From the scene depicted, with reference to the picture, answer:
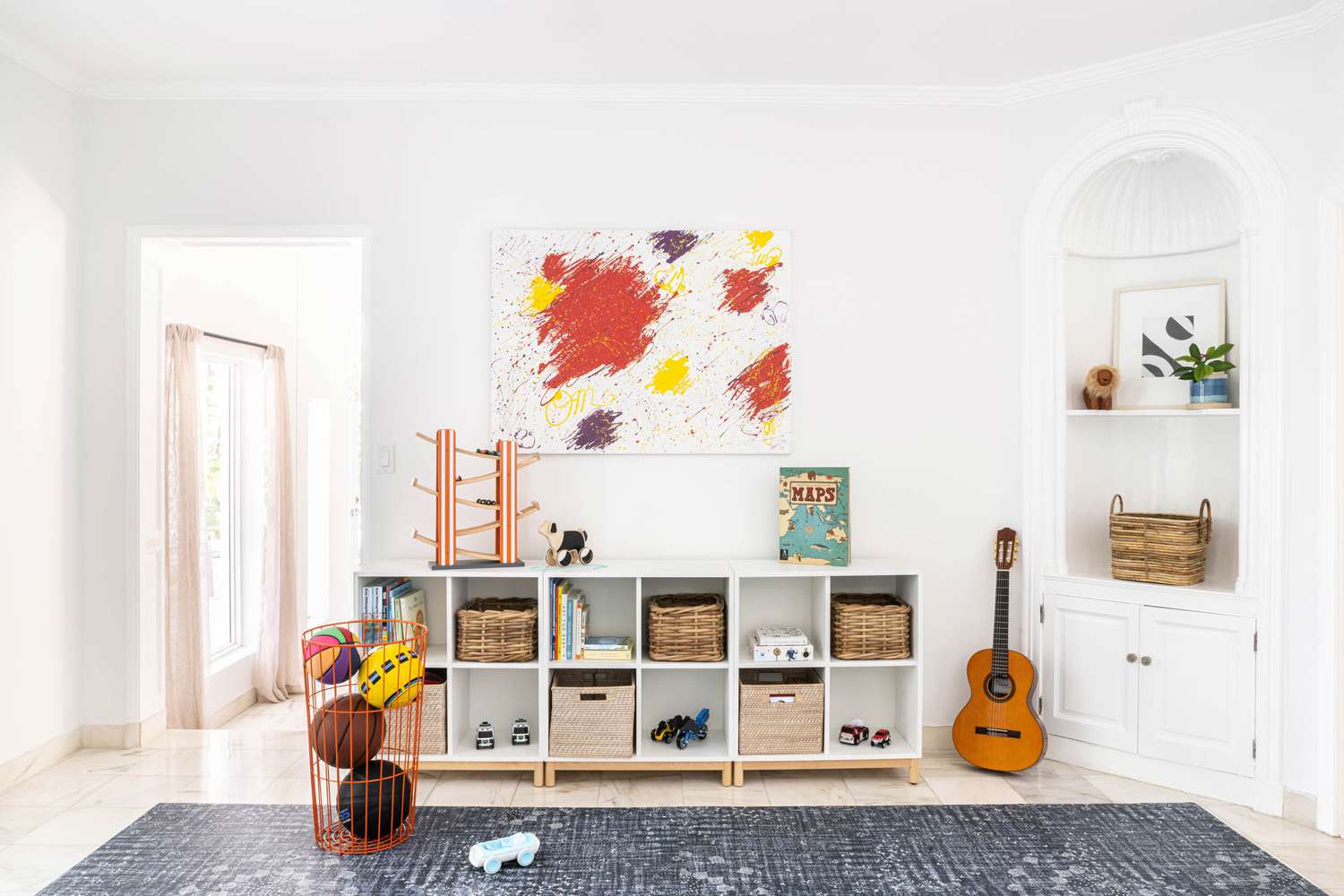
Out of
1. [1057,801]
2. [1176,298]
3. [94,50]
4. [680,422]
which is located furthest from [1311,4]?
[94,50]

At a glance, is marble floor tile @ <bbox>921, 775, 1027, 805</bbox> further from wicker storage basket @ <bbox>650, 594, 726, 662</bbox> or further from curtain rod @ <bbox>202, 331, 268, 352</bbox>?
curtain rod @ <bbox>202, 331, 268, 352</bbox>

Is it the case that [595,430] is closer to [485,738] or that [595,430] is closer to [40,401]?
[485,738]

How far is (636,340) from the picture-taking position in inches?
135

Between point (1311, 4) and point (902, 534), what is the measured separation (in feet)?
7.47

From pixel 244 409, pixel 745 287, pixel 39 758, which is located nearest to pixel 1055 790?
pixel 745 287

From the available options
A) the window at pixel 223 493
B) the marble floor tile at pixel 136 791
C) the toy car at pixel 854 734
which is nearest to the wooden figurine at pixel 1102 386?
the toy car at pixel 854 734

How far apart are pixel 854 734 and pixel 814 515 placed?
853mm

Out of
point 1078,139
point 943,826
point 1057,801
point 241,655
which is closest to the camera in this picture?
point 943,826

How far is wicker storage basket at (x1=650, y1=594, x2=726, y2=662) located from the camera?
3143 millimetres

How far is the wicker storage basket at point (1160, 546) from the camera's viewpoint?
3.10m

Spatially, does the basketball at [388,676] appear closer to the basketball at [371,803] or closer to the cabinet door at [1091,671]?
the basketball at [371,803]

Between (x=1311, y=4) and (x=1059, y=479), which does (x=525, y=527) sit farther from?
(x=1311, y=4)

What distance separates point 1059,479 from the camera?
3.38 meters

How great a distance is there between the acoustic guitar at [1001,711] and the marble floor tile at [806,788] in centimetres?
54
